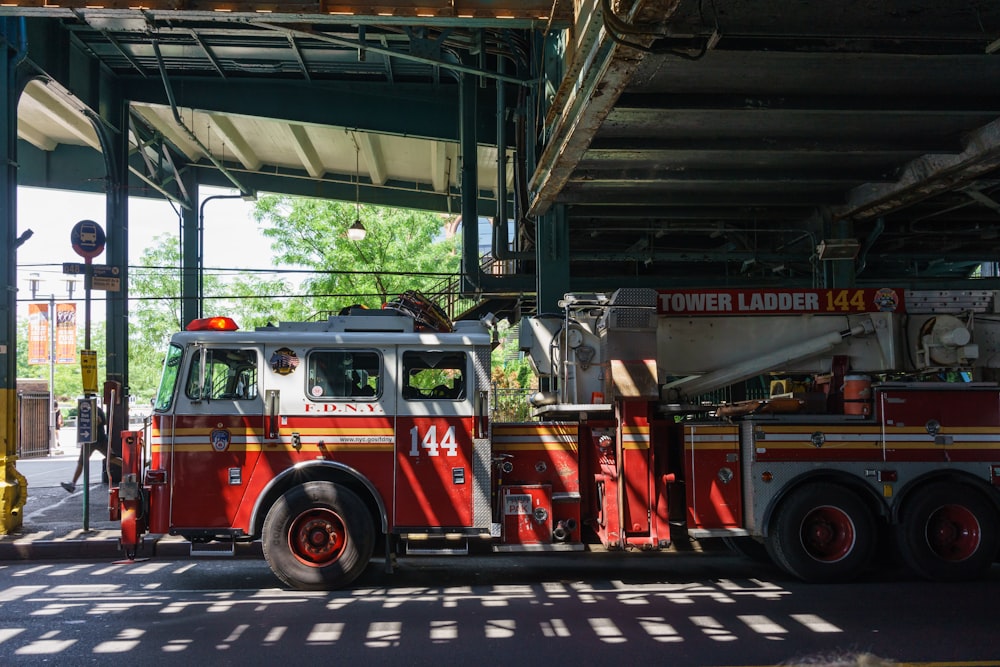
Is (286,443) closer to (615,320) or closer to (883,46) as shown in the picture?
(615,320)

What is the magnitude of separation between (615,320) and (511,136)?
900cm

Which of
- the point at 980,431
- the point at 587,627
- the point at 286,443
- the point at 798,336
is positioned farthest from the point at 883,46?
the point at 286,443

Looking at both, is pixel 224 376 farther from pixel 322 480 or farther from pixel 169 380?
pixel 322 480

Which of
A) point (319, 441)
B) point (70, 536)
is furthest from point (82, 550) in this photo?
point (319, 441)

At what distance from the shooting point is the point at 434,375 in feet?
30.9

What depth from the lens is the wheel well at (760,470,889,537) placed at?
9.47 metres

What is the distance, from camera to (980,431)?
9.59 meters

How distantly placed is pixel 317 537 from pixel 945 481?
696cm

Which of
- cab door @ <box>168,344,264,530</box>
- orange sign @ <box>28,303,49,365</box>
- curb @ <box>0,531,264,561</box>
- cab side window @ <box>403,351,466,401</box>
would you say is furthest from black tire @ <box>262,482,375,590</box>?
orange sign @ <box>28,303,49,365</box>

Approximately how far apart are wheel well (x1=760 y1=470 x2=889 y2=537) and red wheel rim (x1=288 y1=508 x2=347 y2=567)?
15.2ft

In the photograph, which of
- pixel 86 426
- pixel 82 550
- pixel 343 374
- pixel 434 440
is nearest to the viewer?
pixel 434 440

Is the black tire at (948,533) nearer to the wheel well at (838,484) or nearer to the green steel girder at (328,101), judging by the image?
the wheel well at (838,484)

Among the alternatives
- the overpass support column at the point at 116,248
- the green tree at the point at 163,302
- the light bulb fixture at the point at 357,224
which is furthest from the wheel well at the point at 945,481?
the green tree at the point at 163,302

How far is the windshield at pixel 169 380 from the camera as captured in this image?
29.9 feet
